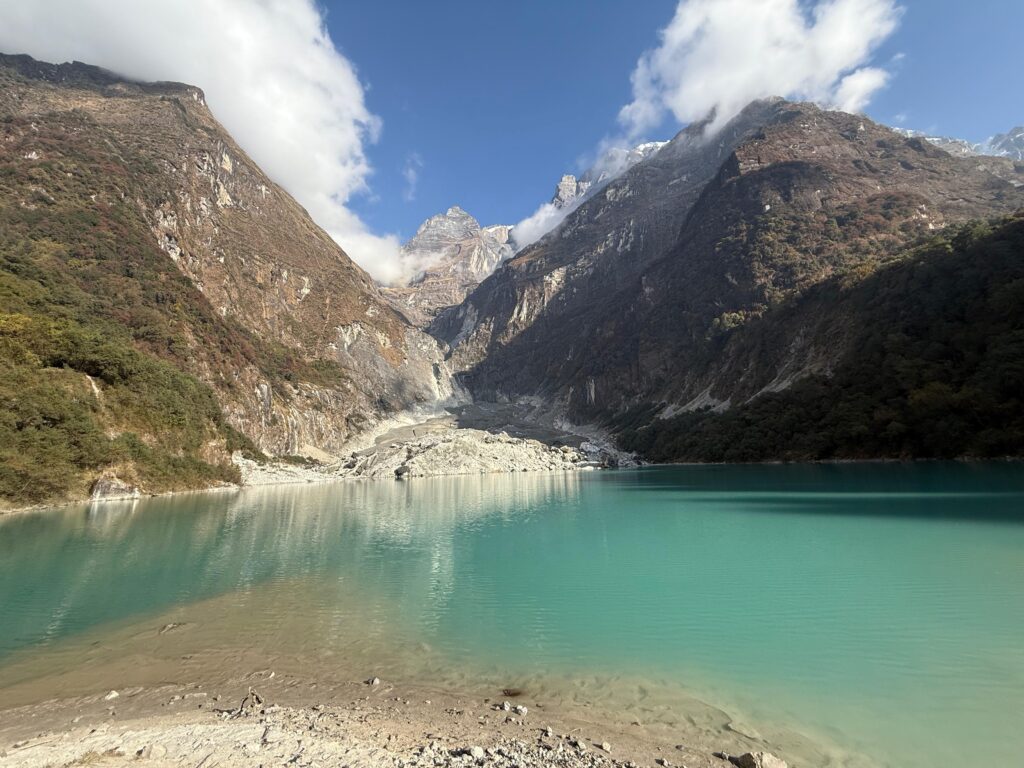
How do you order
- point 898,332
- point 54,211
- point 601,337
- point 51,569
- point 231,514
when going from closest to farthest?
point 51,569 < point 231,514 < point 898,332 < point 54,211 < point 601,337

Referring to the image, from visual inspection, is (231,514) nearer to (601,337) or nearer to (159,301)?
(159,301)

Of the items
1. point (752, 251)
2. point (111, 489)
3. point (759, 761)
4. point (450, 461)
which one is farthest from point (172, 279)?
point (752, 251)

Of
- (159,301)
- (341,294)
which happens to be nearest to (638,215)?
(341,294)

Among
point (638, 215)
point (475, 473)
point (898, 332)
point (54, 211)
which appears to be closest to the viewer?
point (898, 332)

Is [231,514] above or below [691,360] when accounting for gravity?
below

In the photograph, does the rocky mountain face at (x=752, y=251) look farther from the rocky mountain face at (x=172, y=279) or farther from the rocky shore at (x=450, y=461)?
the rocky mountain face at (x=172, y=279)

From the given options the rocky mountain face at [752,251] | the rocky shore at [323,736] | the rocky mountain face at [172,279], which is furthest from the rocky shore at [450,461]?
the rocky shore at [323,736]

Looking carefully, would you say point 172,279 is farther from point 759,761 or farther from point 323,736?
point 759,761

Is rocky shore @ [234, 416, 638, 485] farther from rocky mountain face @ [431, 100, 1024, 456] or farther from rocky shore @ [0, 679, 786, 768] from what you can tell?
rocky shore @ [0, 679, 786, 768]
